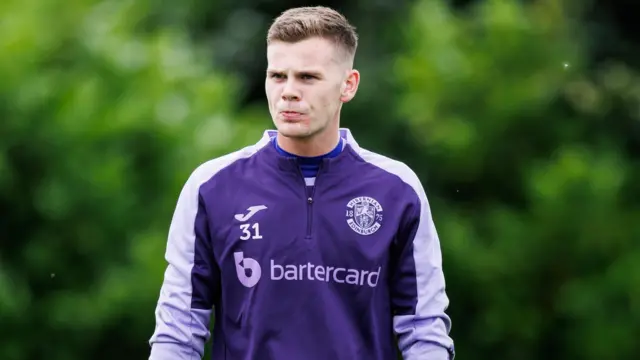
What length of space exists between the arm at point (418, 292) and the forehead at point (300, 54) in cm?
42

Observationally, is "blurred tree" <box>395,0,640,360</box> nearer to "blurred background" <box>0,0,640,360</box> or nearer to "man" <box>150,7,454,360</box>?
"blurred background" <box>0,0,640,360</box>

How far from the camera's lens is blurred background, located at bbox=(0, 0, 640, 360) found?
1083cm

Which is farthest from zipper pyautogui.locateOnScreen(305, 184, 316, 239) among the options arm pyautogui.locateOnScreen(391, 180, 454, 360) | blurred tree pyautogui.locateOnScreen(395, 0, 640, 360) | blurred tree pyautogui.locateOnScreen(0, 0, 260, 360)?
blurred tree pyautogui.locateOnScreen(395, 0, 640, 360)

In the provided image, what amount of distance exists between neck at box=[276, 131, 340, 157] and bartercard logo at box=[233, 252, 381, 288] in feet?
1.00

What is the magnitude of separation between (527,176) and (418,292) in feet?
28.8

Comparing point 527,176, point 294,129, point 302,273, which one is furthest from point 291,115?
point 527,176

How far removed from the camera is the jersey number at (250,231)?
3.64 metres

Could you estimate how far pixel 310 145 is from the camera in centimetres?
373

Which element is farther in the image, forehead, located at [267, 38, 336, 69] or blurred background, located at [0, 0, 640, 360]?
blurred background, located at [0, 0, 640, 360]

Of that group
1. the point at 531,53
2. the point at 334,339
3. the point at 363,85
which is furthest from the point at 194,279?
the point at 363,85

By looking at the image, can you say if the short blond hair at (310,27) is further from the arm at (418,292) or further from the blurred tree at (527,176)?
the blurred tree at (527,176)

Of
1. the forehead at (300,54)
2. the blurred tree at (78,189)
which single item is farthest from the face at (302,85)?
the blurred tree at (78,189)

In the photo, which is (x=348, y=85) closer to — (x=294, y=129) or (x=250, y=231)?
(x=294, y=129)

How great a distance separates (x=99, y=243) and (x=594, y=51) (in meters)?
5.52
